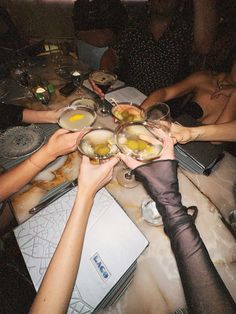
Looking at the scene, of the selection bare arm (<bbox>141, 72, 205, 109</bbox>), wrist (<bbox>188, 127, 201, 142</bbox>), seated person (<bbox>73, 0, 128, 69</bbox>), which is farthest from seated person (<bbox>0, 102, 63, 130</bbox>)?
seated person (<bbox>73, 0, 128, 69</bbox>)

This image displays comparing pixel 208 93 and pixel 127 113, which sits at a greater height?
pixel 127 113

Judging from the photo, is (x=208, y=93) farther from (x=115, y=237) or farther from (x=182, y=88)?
(x=115, y=237)

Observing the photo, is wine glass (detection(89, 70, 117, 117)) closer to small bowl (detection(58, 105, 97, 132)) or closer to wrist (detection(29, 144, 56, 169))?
small bowl (detection(58, 105, 97, 132))

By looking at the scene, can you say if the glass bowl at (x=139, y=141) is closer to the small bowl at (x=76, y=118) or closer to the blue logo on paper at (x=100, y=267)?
the small bowl at (x=76, y=118)

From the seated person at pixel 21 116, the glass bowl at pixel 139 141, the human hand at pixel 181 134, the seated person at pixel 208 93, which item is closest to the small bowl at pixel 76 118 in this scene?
the seated person at pixel 21 116

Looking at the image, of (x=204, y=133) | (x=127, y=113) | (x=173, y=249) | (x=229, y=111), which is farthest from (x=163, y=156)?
(x=229, y=111)

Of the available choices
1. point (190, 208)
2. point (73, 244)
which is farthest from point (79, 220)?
point (190, 208)

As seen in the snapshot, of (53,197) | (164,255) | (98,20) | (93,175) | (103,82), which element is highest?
(98,20)

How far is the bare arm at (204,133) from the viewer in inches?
82.7

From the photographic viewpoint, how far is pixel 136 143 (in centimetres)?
167

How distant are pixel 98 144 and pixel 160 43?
8.81ft

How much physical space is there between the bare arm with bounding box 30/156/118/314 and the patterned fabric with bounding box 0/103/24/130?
1.35 m

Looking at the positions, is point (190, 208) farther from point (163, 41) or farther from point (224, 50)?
point (224, 50)

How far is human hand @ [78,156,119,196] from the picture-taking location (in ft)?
4.93
